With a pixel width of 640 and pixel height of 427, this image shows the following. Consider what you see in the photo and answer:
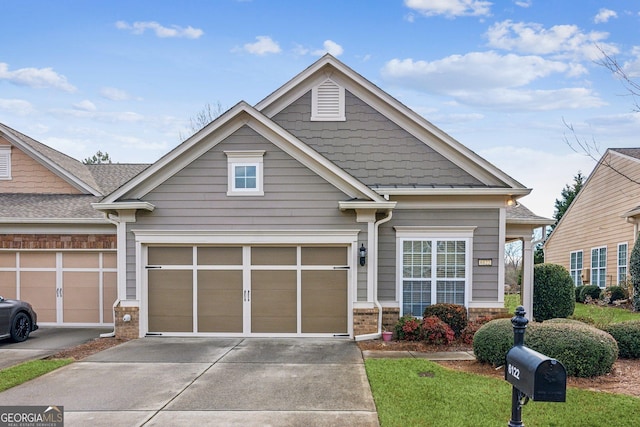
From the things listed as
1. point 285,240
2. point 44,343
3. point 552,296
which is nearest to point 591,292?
point 552,296

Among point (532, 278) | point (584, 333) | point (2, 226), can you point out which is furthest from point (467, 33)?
point (2, 226)

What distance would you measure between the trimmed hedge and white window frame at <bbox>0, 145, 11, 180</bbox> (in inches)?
549

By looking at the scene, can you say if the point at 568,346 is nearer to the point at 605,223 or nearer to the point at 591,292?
the point at 591,292

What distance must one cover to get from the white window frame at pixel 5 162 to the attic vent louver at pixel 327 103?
9.39 metres

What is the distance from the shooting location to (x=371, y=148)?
11383 mm

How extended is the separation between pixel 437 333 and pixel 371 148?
4.83m

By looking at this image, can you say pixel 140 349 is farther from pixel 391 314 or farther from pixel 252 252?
pixel 391 314

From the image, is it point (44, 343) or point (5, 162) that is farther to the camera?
point (5, 162)

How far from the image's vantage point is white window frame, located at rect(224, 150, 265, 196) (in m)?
10.0

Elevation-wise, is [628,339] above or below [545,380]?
below

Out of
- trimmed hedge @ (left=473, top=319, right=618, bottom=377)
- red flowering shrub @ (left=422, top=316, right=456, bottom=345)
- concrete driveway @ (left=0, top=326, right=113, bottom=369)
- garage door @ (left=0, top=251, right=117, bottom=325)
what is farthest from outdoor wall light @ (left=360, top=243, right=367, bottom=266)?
garage door @ (left=0, top=251, right=117, bottom=325)

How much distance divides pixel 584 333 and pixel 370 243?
4.46m

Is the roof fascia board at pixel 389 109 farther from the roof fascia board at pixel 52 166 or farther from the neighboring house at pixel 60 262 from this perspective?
the roof fascia board at pixel 52 166

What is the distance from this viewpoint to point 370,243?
10008 mm
